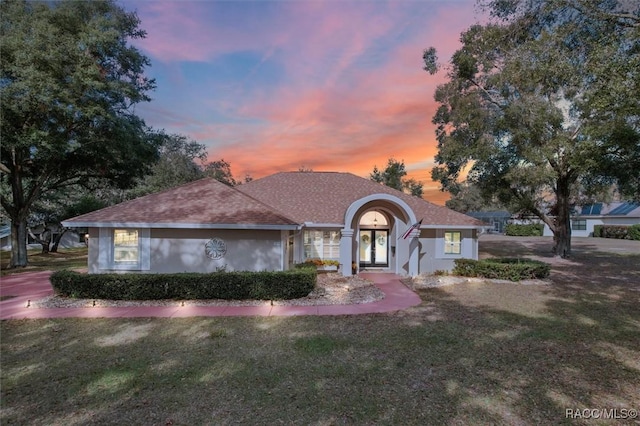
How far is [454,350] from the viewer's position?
7.23m

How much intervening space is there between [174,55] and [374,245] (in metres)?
13.7

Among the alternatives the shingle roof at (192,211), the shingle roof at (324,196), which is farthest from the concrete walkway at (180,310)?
the shingle roof at (324,196)

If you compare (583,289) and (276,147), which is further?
(276,147)

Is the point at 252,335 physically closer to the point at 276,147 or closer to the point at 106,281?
the point at 106,281

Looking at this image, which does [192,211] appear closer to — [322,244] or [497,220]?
[322,244]

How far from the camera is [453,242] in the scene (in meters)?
18.4

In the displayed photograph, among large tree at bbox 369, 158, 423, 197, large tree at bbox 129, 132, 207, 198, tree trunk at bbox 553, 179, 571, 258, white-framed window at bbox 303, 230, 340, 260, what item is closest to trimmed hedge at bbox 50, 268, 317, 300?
white-framed window at bbox 303, 230, 340, 260

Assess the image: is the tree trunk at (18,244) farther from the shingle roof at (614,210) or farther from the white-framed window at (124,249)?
the shingle roof at (614,210)

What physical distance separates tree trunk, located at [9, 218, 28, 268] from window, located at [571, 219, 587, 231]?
208 feet

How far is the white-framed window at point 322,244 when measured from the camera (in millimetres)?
18172

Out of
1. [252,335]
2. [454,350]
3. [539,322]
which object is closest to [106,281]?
[252,335]

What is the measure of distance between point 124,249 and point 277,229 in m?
6.10

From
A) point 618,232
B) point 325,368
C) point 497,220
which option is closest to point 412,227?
point 325,368

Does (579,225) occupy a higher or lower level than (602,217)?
lower
